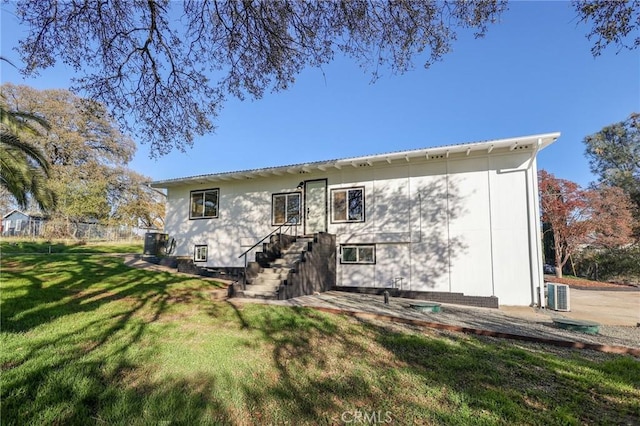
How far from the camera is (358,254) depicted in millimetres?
10812

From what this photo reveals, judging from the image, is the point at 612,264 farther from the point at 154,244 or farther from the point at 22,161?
the point at 22,161

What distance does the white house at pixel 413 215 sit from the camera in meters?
9.09

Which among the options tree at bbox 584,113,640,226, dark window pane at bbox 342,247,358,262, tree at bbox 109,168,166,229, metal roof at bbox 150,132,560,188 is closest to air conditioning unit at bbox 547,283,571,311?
metal roof at bbox 150,132,560,188

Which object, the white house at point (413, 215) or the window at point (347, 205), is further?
the window at point (347, 205)

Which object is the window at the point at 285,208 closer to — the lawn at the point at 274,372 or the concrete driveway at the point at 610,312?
the lawn at the point at 274,372

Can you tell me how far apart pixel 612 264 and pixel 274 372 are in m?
25.5

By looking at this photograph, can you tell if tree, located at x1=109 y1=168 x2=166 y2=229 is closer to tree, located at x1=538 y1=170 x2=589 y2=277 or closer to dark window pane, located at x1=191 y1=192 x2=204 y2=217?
dark window pane, located at x1=191 y1=192 x2=204 y2=217

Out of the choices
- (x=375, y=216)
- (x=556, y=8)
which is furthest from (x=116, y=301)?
(x=556, y=8)

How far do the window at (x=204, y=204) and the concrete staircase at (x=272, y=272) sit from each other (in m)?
4.31

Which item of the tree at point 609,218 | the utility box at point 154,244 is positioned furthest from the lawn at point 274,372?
the tree at point 609,218

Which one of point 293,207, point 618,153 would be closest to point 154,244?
point 293,207

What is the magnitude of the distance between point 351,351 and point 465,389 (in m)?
1.51

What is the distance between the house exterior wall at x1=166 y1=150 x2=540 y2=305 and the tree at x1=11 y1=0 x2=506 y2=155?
16.4 feet

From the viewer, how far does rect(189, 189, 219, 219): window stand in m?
13.2
